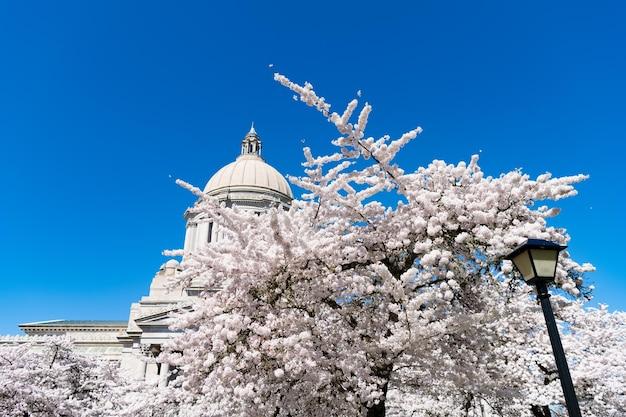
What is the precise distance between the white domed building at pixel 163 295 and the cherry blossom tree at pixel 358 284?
31.5m

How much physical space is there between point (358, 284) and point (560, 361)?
4192 mm

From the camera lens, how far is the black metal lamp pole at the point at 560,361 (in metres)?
5.58

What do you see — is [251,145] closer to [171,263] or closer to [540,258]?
[171,263]

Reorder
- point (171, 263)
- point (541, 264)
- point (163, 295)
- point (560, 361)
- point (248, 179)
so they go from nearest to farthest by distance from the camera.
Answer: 1. point (560, 361)
2. point (541, 264)
3. point (163, 295)
4. point (171, 263)
5. point (248, 179)

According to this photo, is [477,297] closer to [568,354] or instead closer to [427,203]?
[427,203]

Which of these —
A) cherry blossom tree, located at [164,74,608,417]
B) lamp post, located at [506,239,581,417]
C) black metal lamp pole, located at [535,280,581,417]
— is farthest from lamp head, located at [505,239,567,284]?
cherry blossom tree, located at [164,74,608,417]

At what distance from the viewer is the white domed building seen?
136ft

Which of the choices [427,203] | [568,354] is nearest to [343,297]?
[427,203]

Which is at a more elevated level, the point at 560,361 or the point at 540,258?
the point at 540,258

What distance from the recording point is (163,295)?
1836 inches

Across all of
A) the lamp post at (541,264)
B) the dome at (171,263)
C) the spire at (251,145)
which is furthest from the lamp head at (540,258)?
the spire at (251,145)

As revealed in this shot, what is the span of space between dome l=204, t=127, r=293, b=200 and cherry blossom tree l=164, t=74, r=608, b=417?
152 feet

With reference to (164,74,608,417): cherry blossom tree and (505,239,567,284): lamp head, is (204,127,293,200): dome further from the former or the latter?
(505,239,567,284): lamp head

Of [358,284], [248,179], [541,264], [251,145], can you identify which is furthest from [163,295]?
[541,264]
